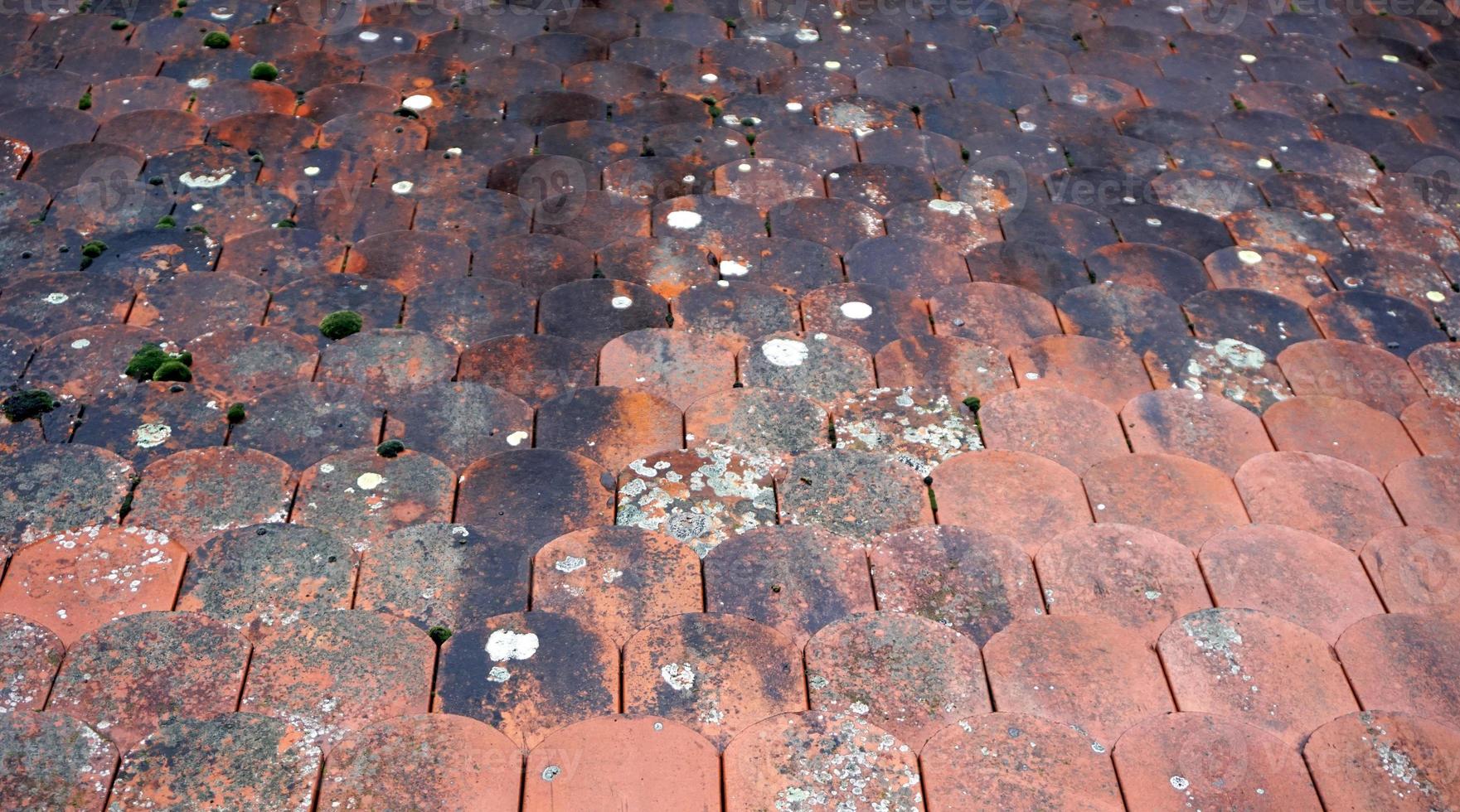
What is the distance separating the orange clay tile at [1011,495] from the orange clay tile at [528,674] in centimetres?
152

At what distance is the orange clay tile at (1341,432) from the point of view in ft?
20.8

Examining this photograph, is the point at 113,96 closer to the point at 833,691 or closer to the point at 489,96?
the point at 489,96

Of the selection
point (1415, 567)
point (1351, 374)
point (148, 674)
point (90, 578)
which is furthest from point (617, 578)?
point (1351, 374)

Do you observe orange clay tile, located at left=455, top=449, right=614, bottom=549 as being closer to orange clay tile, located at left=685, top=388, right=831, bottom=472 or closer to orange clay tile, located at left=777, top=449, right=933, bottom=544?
orange clay tile, located at left=685, top=388, right=831, bottom=472

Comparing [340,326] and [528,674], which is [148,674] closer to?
[528,674]

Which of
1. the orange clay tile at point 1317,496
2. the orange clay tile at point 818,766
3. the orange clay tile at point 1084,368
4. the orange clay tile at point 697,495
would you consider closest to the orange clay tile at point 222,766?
the orange clay tile at point 818,766

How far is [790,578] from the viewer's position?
557cm

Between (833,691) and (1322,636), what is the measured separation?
1.81 m

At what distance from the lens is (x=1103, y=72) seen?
30.2 ft

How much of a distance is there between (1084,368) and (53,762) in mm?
4357

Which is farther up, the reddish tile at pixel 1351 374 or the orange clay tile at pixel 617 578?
the reddish tile at pixel 1351 374

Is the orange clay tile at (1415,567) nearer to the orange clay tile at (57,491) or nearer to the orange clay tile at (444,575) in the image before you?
the orange clay tile at (444,575)

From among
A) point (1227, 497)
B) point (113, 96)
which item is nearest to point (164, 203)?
point (113, 96)

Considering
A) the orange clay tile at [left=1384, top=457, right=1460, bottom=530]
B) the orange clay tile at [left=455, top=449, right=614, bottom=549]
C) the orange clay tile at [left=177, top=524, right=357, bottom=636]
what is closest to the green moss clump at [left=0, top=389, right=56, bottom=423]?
the orange clay tile at [left=177, top=524, right=357, bottom=636]
